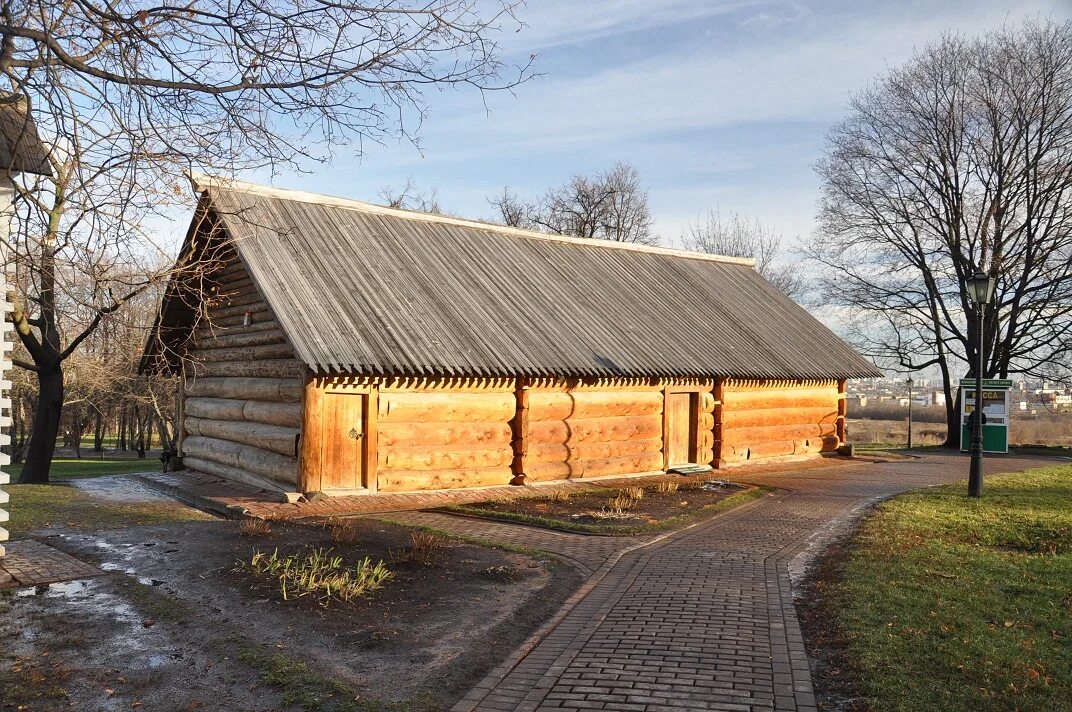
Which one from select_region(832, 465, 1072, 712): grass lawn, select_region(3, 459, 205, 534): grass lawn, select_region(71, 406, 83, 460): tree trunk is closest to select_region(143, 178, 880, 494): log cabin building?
select_region(3, 459, 205, 534): grass lawn

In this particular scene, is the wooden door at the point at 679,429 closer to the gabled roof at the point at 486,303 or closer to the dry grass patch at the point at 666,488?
the gabled roof at the point at 486,303

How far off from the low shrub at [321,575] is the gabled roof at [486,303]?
4527mm

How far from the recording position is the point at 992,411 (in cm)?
2639

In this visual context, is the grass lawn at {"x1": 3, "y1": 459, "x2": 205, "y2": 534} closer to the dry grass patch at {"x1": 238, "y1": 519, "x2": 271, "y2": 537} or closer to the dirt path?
the dry grass patch at {"x1": 238, "y1": 519, "x2": 271, "y2": 537}

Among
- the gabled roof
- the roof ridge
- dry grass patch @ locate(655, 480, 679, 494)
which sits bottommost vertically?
dry grass patch @ locate(655, 480, 679, 494)

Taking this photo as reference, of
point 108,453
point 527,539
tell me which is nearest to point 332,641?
Result: point 527,539

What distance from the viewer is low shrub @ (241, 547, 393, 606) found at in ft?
25.2

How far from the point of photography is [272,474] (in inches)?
556

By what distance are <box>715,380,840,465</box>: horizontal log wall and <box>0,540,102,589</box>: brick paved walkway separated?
14112mm

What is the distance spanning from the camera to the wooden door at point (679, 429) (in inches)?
738

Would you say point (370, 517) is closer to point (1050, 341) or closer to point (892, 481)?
point (892, 481)

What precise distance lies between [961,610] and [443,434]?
9419 mm

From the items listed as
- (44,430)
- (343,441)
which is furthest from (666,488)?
(44,430)

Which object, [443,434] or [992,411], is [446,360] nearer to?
[443,434]
